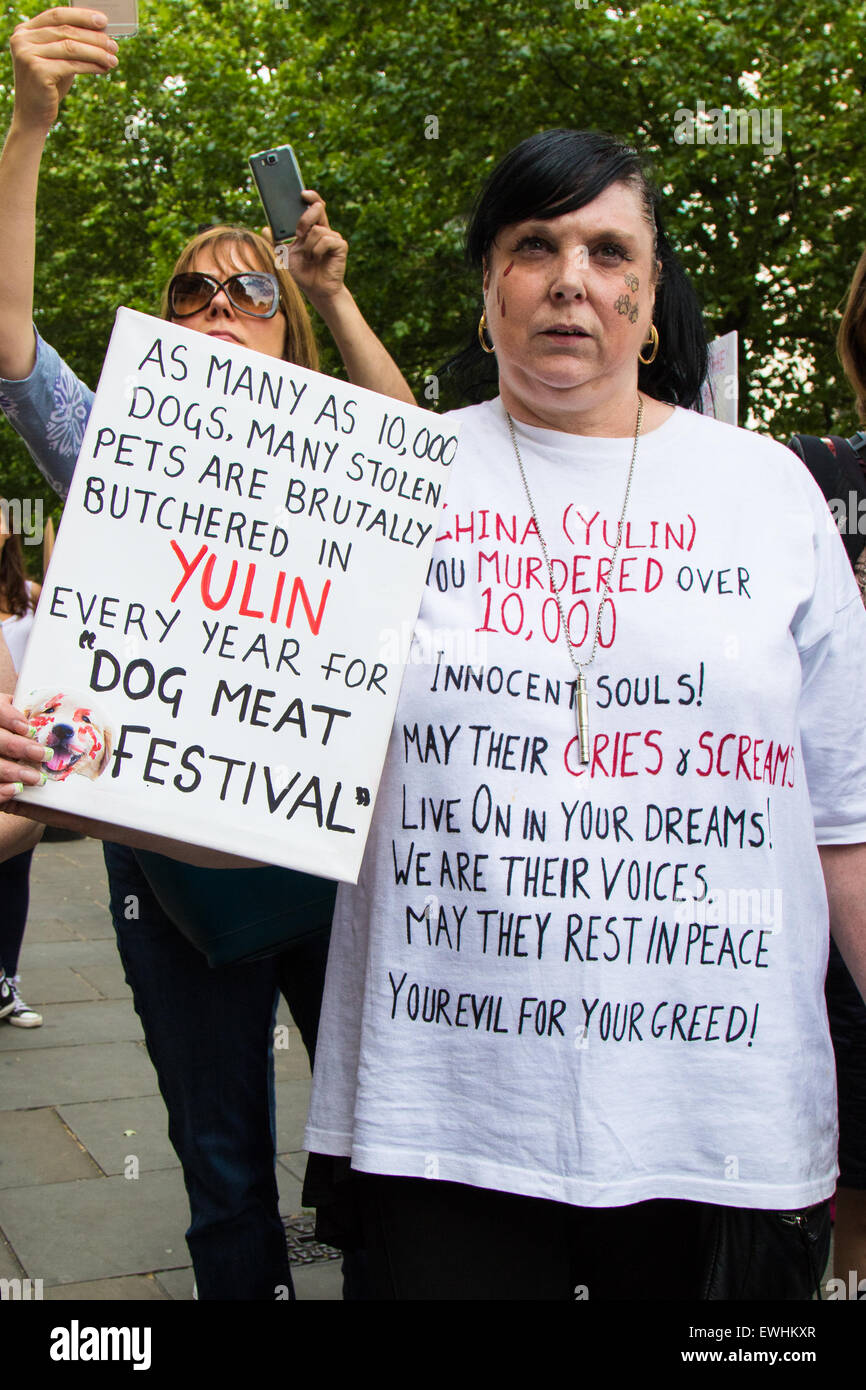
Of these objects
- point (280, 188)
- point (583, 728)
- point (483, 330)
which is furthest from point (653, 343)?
point (280, 188)

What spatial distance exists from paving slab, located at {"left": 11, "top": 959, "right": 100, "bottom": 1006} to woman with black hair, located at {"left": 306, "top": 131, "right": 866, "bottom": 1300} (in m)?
4.37

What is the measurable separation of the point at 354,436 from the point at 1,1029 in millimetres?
4183

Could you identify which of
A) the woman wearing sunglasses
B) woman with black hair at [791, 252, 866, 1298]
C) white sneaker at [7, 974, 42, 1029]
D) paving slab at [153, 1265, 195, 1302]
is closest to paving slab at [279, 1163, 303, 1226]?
paving slab at [153, 1265, 195, 1302]

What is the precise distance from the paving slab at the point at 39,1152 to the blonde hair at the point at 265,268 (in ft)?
8.13

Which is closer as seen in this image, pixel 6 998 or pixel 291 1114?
pixel 291 1114

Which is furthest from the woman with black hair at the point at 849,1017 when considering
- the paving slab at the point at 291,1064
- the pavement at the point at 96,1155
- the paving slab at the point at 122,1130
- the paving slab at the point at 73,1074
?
the paving slab at the point at 73,1074

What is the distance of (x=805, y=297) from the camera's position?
41.3ft

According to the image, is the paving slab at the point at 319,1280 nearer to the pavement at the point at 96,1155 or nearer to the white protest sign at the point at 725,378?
the pavement at the point at 96,1155

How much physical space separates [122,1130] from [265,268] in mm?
2801

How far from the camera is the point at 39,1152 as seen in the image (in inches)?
159

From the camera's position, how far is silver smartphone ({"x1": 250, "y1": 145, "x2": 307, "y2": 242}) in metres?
2.52

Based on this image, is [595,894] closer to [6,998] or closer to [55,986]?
[6,998]

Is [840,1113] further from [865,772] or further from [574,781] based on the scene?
[574,781]

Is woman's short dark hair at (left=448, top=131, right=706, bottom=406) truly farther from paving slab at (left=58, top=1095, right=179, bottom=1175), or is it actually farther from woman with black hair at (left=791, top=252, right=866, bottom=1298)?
paving slab at (left=58, top=1095, right=179, bottom=1175)
